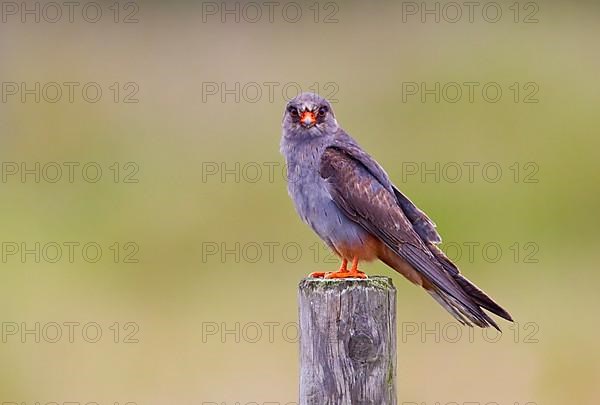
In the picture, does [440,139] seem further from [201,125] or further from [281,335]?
[281,335]

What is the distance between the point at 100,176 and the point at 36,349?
3.99 meters

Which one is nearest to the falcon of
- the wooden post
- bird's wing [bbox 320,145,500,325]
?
bird's wing [bbox 320,145,500,325]

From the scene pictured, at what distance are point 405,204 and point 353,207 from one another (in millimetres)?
405

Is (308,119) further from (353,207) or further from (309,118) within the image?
(353,207)

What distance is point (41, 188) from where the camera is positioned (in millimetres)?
13656

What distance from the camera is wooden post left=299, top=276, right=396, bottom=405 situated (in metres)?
4.40

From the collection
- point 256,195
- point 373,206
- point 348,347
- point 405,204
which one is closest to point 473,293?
point 373,206

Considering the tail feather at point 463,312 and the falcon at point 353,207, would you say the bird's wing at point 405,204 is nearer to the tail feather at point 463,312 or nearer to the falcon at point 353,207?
the falcon at point 353,207

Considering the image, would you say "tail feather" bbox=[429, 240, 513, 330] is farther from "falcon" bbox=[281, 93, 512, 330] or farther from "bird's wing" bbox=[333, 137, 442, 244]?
"bird's wing" bbox=[333, 137, 442, 244]

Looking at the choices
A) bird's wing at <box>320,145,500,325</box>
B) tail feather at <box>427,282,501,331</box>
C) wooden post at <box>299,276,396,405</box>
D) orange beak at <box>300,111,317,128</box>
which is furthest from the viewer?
orange beak at <box>300,111,317,128</box>

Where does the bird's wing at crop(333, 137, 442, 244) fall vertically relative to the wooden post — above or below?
above

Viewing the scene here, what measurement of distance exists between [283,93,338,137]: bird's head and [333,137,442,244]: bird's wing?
19cm

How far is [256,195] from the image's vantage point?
42.5 feet

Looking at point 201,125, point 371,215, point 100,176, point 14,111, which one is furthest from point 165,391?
point 14,111
